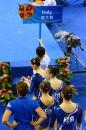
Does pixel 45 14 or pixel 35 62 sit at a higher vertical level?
pixel 45 14

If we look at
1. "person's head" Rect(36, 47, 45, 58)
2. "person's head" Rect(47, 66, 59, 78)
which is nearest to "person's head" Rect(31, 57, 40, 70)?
"person's head" Rect(47, 66, 59, 78)

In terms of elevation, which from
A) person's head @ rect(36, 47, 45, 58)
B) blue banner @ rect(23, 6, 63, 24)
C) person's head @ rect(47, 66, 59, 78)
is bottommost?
person's head @ rect(47, 66, 59, 78)

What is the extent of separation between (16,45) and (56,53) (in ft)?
3.56

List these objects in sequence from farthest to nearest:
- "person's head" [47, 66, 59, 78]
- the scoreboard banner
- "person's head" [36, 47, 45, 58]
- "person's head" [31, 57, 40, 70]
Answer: the scoreboard banner < "person's head" [36, 47, 45, 58] < "person's head" [31, 57, 40, 70] < "person's head" [47, 66, 59, 78]

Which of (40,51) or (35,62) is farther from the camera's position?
(40,51)

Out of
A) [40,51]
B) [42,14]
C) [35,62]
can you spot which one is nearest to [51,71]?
[35,62]

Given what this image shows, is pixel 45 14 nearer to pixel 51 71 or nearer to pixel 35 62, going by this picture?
pixel 35 62

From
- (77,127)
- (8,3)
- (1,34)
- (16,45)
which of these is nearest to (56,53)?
(16,45)

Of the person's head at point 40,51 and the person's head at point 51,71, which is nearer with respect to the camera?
the person's head at point 51,71

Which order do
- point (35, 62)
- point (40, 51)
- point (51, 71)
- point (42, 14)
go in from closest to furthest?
point (51, 71)
point (35, 62)
point (40, 51)
point (42, 14)

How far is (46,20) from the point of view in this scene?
8359mm

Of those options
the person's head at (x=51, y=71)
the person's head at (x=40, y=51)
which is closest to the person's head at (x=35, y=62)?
the person's head at (x=51, y=71)

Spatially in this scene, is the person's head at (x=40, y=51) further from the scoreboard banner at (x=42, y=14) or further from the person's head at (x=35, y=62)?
the scoreboard banner at (x=42, y=14)

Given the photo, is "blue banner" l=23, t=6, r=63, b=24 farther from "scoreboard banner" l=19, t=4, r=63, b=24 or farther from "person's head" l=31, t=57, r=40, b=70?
"person's head" l=31, t=57, r=40, b=70
